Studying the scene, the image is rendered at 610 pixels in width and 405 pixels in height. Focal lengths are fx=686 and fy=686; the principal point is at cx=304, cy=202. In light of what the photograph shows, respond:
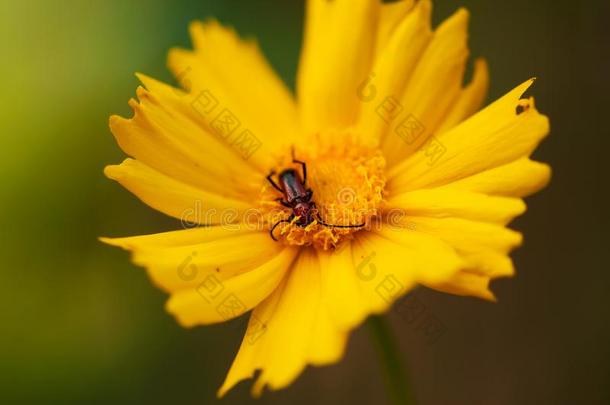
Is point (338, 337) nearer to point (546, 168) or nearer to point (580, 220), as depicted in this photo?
point (546, 168)

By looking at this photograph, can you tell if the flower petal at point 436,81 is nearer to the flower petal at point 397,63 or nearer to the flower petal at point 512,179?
the flower petal at point 397,63

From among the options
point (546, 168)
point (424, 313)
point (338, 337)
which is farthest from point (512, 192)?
point (424, 313)

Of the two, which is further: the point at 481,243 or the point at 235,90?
the point at 235,90

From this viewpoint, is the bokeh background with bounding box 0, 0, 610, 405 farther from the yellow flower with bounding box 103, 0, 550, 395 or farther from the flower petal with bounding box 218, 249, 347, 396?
the flower petal with bounding box 218, 249, 347, 396

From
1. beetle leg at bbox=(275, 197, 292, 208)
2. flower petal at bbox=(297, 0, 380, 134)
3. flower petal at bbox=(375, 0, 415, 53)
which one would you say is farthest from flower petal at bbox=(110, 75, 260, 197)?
flower petal at bbox=(375, 0, 415, 53)

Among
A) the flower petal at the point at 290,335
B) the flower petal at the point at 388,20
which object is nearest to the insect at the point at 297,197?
the flower petal at the point at 290,335

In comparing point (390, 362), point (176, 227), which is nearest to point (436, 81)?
point (390, 362)

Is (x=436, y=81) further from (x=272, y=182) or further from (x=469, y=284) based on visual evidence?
(x=469, y=284)
